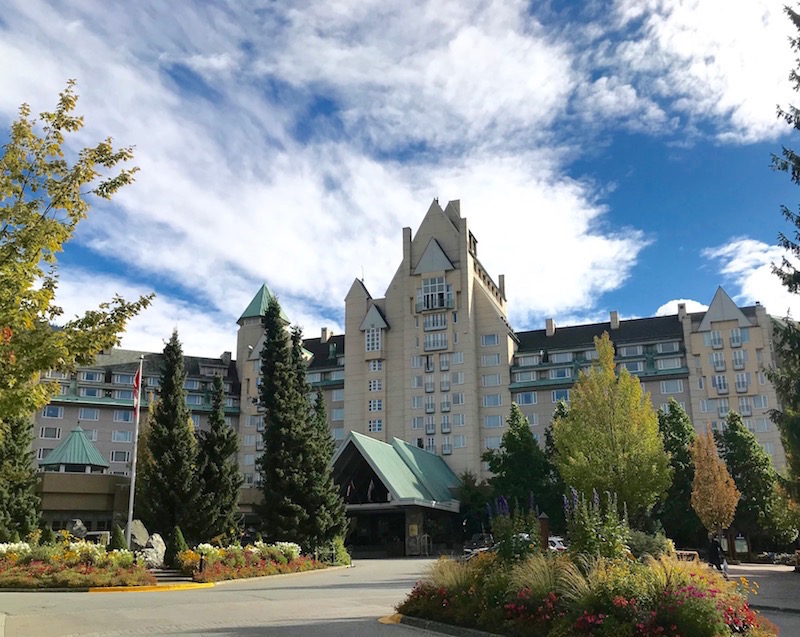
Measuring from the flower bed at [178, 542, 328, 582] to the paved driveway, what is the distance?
3.01 m

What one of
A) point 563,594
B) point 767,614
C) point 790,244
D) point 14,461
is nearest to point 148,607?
A: point 563,594

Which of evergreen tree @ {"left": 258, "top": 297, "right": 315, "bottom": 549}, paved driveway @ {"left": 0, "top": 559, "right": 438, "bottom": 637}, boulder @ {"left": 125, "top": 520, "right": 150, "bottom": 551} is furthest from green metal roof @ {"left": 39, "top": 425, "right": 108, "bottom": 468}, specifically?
paved driveway @ {"left": 0, "top": 559, "right": 438, "bottom": 637}

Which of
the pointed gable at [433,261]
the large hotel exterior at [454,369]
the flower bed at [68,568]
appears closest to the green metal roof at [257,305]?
the large hotel exterior at [454,369]

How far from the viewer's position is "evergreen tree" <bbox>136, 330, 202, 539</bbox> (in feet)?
117

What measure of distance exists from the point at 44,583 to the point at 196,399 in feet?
215

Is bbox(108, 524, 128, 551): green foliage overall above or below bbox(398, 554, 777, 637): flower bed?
above

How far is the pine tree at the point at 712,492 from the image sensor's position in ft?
143

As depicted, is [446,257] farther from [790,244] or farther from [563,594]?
[563,594]

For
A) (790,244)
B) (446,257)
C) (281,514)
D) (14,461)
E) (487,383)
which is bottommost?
(281,514)

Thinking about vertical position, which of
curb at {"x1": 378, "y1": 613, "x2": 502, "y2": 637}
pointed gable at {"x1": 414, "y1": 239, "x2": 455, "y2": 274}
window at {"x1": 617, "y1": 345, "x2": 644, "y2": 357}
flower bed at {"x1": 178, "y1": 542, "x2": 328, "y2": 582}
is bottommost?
curb at {"x1": 378, "y1": 613, "x2": 502, "y2": 637}

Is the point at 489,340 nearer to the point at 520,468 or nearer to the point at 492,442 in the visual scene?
the point at 492,442

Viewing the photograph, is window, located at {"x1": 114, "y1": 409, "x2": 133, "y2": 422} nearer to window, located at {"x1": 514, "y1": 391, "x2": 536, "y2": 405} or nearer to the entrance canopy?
the entrance canopy

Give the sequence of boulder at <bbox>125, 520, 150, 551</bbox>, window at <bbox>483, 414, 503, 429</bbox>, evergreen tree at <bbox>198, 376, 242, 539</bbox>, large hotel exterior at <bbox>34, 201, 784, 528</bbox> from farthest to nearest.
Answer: window at <bbox>483, 414, 503, 429</bbox>
large hotel exterior at <bbox>34, 201, 784, 528</bbox>
evergreen tree at <bbox>198, 376, 242, 539</bbox>
boulder at <bbox>125, 520, 150, 551</bbox>

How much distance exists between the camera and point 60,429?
3164 inches
